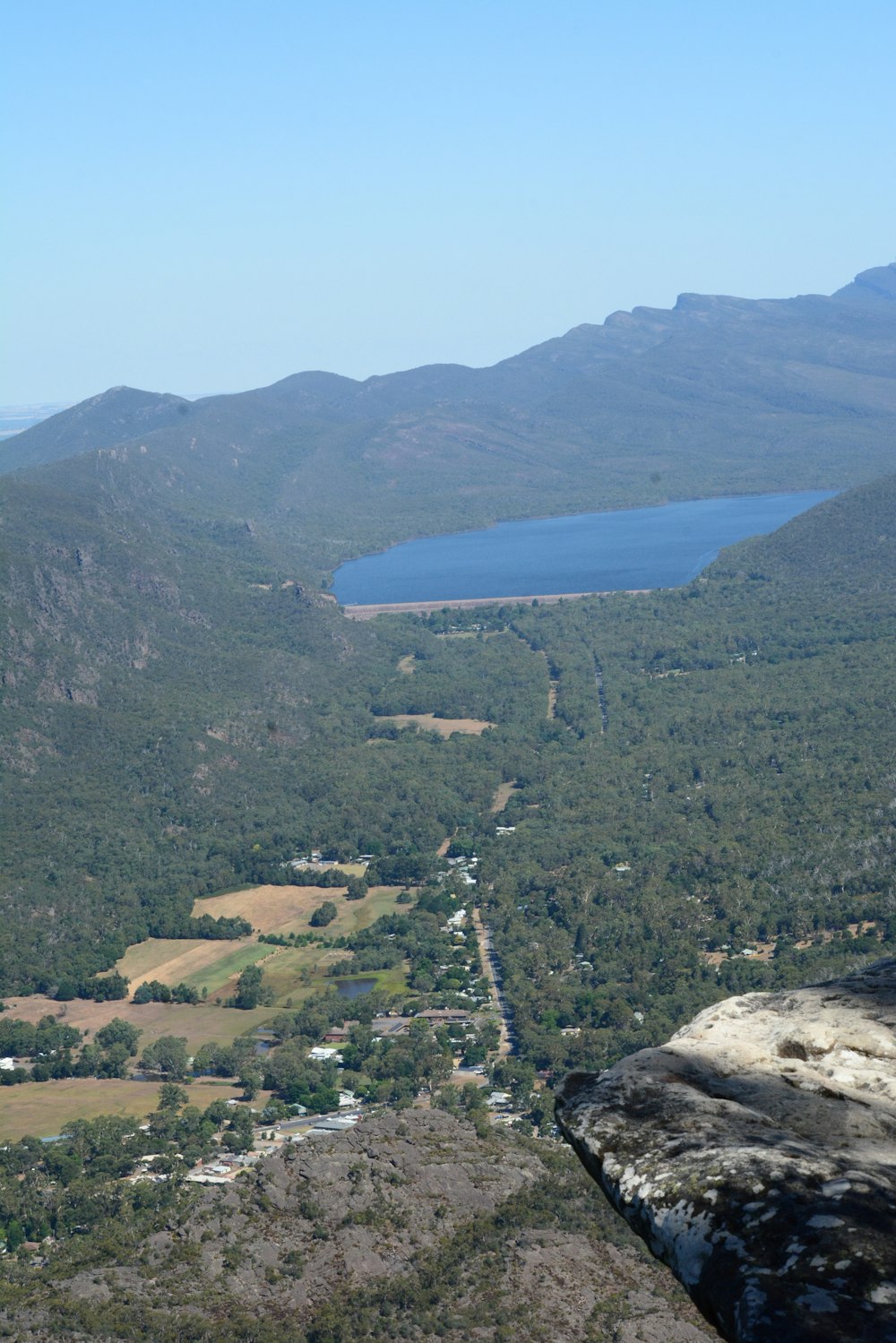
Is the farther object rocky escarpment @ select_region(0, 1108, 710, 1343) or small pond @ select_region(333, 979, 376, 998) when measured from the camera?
small pond @ select_region(333, 979, 376, 998)

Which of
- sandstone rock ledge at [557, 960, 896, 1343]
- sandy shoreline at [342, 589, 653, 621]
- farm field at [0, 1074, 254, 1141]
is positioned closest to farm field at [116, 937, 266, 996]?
farm field at [0, 1074, 254, 1141]

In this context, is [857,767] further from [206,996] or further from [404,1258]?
[404,1258]

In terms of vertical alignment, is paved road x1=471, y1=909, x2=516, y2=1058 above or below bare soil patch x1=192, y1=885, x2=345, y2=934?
below

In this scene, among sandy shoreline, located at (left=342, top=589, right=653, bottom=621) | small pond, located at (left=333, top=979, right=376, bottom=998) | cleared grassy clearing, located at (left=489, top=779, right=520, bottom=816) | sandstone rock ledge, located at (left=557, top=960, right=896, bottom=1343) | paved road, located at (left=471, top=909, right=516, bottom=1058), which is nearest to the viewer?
sandstone rock ledge, located at (left=557, top=960, right=896, bottom=1343)

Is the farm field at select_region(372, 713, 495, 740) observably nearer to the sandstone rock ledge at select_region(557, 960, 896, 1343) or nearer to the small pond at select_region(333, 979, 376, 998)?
the small pond at select_region(333, 979, 376, 998)

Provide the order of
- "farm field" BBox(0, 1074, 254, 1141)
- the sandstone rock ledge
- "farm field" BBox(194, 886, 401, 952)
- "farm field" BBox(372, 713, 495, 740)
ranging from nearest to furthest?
1. the sandstone rock ledge
2. "farm field" BBox(0, 1074, 254, 1141)
3. "farm field" BBox(194, 886, 401, 952)
4. "farm field" BBox(372, 713, 495, 740)

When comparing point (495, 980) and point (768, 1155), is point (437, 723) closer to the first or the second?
point (495, 980)

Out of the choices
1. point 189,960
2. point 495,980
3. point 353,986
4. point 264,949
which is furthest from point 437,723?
point 495,980
